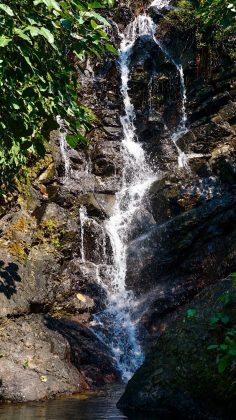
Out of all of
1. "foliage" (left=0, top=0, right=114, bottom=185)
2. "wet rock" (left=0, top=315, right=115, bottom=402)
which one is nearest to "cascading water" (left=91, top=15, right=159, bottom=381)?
"wet rock" (left=0, top=315, right=115, bottom=402)

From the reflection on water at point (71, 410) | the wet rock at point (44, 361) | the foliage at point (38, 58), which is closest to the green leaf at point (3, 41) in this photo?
the foliage at point (38, 58)

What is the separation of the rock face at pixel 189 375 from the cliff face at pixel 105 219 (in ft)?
8.68

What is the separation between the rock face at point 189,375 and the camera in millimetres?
6059

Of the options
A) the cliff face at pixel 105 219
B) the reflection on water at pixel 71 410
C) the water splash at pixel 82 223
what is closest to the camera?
the reflection on water at pixel 71 410

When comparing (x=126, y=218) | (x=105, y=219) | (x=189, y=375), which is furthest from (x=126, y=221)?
(x=189, y=375)

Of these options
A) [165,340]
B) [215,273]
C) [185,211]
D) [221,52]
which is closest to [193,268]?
[215,273]

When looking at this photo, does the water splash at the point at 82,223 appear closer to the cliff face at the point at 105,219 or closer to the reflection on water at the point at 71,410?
the cliff face at the point at 105,219

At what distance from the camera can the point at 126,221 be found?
15852 mm

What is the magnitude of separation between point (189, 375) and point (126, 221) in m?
9.70

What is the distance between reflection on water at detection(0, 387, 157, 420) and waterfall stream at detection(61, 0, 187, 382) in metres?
2.25

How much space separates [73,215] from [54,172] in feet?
6.42

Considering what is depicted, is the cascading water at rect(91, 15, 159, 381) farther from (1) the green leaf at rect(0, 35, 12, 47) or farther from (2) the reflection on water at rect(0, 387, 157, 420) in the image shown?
(1) the green leaf at rect(0, 35, 12, 47)

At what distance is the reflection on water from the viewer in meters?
6.76

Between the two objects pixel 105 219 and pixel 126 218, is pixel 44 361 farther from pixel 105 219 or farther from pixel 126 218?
pixel 126 218
